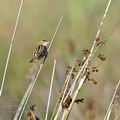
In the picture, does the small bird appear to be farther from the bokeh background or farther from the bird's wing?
the bokeh background

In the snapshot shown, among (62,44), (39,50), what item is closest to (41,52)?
(39,50)

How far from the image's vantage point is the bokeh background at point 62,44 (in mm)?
3939

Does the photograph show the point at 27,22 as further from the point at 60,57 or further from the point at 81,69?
the point at 81,69

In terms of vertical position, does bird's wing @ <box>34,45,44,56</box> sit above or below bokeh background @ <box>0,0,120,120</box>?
above

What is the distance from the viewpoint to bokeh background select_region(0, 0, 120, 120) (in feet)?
12.9

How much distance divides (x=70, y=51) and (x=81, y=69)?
8.21 ft

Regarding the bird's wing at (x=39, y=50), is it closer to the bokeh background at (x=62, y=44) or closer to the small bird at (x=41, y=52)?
the small bird at (x=41, y=52)

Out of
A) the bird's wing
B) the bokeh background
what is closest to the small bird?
the bird's wing

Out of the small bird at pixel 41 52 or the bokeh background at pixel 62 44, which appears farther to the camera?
the bokeh background at pixel 62 44

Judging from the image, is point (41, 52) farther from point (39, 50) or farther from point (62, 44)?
point (62, 44)

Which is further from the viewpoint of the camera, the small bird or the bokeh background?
the bokeh background

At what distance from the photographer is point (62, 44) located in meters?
4.81

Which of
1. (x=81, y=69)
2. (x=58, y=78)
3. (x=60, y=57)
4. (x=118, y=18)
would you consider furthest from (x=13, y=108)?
(x=118, y=18)

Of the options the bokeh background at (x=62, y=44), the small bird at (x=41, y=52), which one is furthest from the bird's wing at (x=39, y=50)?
the bokeh background at (x=62, y=44)
